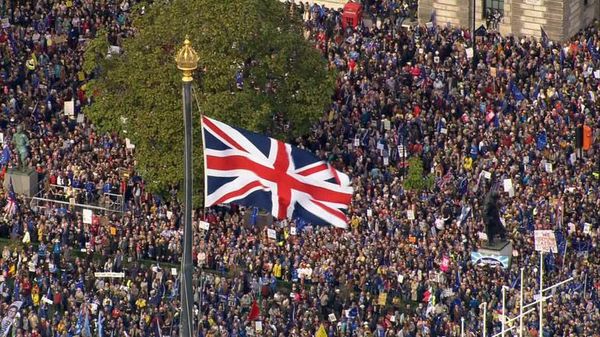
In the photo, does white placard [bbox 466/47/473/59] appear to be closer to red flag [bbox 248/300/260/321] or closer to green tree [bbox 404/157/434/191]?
green tree [bbox 404/157/434/191]

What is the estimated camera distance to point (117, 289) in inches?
3770

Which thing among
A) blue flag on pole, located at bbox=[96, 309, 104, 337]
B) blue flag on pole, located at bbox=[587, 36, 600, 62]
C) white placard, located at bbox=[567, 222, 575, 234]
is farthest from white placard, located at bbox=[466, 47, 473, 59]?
blue flag on pole, located at bbox=[96, 309, 104, 337]

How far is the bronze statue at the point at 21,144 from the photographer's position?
105125 millimetres

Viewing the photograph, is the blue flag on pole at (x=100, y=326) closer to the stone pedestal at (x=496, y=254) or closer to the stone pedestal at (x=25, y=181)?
the stone pedestal at (x=25, y=181)

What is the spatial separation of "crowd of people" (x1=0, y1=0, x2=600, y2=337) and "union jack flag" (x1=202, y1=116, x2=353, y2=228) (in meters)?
32.5

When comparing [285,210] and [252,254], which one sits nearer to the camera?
[285,210]

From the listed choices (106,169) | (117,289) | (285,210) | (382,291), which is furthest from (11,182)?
(285,210)

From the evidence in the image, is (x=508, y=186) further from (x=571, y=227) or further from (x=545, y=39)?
(x=545, y=39)

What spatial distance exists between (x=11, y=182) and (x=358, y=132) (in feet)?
49.0

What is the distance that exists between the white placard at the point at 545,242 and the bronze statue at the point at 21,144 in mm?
23531

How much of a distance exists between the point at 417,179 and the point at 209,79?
9.70m

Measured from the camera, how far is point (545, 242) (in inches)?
3703

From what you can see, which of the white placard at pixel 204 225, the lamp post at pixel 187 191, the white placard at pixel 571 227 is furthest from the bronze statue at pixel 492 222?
the lamp post at pixel 187 191

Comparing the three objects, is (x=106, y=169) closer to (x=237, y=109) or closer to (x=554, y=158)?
(x=237, y=109)
